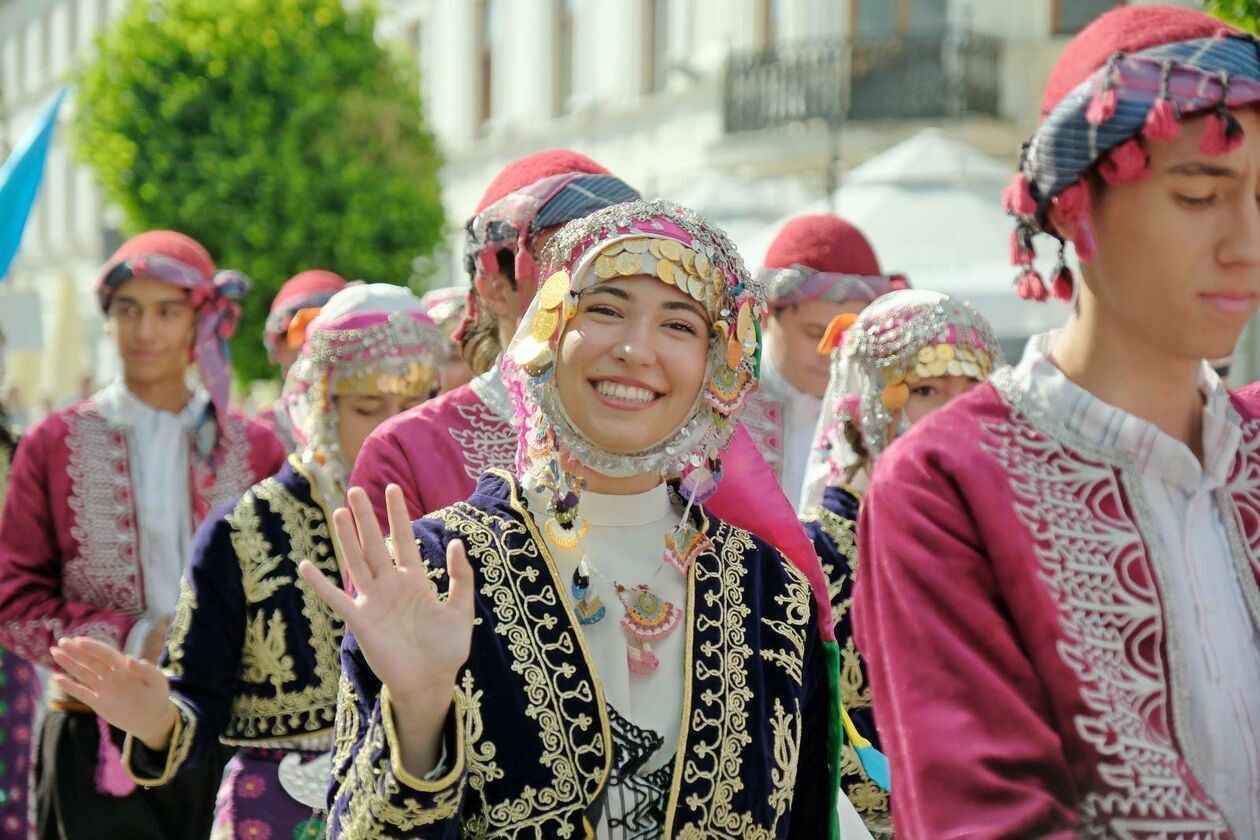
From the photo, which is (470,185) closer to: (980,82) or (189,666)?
(980,82)

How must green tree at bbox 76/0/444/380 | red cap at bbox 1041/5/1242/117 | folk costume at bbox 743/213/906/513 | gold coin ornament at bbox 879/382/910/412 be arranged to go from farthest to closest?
green tree at bbox 76/0/444/380 → folk costume at bbox 743/213/906/513 → gold coin ornament at bbox 879/382/910/412 → red cap at bbox 1041/5/1242/117

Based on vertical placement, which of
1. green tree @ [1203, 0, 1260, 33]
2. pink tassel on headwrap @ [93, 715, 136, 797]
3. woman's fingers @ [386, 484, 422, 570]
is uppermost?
green tree @ [1203, 0, 1260, 33]

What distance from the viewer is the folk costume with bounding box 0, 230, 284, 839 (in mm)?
5777

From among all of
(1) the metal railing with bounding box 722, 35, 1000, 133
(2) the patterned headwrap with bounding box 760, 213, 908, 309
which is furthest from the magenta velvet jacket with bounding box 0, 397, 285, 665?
(1) the metal railing with bounding box 722, 35, 1000, 133

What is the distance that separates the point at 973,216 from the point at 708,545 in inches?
274

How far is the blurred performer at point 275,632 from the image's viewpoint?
4.55 metres

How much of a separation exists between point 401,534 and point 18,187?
5.18 meters

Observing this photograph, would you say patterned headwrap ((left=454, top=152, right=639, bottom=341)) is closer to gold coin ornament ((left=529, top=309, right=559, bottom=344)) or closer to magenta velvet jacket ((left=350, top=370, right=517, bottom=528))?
magenta velvet jacket ((left=350, top=370, right=517, bottom=528))

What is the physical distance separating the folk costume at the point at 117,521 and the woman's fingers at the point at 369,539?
300cm

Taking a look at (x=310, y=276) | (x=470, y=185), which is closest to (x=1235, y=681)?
(x=310, y=276)

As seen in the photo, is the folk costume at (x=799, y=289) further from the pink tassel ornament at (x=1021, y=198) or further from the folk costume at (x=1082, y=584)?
the folk costume at (x=1082, y=584)

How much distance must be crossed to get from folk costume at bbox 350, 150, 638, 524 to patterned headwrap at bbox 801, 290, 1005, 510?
0.93 metres

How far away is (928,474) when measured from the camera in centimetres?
260

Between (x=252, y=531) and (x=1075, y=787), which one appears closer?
(x=1075, y=787)
